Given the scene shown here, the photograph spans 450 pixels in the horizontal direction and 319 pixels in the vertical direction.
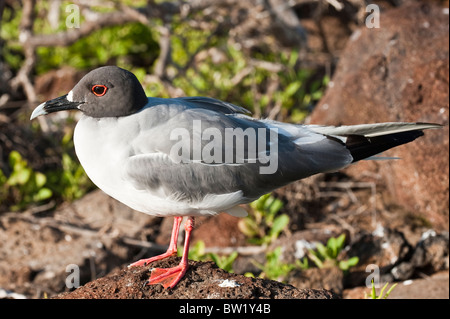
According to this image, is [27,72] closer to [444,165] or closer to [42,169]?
[42,169]

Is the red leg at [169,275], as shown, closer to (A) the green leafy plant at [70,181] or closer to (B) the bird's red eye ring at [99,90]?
(B) the bird's red eye ring at [99,90]

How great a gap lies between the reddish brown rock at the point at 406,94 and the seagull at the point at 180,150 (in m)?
2.06

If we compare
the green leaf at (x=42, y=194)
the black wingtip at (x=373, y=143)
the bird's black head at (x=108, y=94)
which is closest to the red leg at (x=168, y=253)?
the bird's black head at (x=108, y=94)

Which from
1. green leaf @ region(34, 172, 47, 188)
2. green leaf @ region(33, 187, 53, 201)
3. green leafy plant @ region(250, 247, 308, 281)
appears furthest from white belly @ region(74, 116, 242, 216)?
green leaf @ region(34, 172, 47, 188)

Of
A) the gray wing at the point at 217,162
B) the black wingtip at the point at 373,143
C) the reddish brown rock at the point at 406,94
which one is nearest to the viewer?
the gray wing at the point at 217,162

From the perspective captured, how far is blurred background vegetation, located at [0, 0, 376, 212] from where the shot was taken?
308 inches

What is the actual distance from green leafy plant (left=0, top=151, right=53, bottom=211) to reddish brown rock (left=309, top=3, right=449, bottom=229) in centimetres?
311

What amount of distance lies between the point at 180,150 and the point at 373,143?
1.26 metres

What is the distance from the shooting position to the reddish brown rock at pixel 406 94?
6.16 metres

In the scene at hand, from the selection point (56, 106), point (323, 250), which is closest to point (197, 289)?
point (56, 106)

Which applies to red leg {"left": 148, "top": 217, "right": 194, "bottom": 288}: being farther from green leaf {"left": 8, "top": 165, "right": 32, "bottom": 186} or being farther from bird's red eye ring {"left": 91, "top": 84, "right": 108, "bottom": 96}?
green leaf {"left": 8, "top": 165, "right": 32, "bottom": 186}

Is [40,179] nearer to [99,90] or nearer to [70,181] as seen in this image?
[70,181]

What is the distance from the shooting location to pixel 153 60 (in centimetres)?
999

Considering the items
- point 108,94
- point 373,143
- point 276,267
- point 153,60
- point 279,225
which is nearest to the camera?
point 108,94
